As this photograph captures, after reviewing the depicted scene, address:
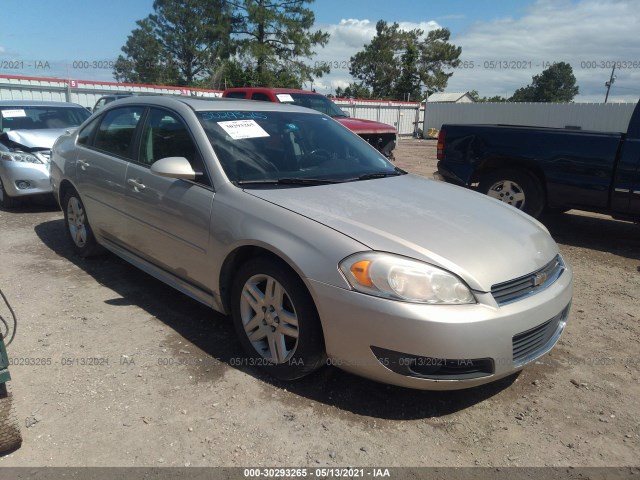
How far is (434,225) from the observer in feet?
8.93

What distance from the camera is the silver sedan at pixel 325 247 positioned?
237 cm

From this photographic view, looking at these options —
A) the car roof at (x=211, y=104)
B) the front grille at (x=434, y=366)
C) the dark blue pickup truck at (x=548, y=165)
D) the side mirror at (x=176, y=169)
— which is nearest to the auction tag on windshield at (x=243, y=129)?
the car roof at (x=211, y=104)

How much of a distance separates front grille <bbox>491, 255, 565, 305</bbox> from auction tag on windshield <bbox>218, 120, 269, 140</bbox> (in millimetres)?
1934

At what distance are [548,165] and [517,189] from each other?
1.63 feet

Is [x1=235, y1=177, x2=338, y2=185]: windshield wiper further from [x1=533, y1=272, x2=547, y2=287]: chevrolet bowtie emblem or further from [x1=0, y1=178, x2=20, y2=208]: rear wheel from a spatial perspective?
[x1=0, y1=178, x2=20, y2=208]: rear wheel

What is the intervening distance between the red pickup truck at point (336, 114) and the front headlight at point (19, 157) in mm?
4967

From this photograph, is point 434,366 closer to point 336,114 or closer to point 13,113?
point 13,113

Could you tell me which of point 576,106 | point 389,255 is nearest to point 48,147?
point 389,255

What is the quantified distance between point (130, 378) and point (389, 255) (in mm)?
1733

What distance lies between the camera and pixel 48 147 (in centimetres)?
714

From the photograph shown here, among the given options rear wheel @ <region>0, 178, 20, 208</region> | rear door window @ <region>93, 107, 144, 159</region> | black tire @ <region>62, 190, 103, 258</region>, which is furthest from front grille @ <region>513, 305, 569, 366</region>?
rear wheel @ <region>0, 178, 20, 208</region>

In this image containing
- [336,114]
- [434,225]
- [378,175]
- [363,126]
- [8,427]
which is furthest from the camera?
[336,114]

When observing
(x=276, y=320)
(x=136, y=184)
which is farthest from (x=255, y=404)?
(x=136, y=184)

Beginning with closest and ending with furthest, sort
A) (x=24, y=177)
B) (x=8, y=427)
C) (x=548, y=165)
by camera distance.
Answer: (x=8, y=427)
(x=548, y=165)
(x=24, y=177)
